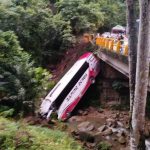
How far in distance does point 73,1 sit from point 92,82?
809cm

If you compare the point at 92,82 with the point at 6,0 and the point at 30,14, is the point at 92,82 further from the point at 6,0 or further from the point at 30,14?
the point at 6,0

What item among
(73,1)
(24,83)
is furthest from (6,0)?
(24,83)

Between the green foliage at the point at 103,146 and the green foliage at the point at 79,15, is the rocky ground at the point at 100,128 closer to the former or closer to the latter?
the green foliage at the point at 103,146

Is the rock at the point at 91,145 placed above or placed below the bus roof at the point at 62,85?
below

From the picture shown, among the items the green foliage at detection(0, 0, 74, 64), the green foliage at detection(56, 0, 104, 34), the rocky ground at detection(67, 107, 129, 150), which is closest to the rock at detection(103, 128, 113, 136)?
the rocky ground at detection(67, 107, 129, 150)

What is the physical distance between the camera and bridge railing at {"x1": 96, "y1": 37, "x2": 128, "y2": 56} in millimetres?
16020

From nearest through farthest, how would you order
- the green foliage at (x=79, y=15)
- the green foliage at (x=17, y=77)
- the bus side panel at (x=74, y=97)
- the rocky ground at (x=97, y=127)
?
1. the rocky ground at (x=97, y=127)
2. the green foliage at (x=17, y=77)
3. the bus side panel at (x=74, y=97)
4. the green foliage at (x=79, y=15)

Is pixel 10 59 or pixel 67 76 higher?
pixel 10 59

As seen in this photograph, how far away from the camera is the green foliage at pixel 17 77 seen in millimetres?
15484

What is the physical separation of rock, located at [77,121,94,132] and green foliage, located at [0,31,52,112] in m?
2.90

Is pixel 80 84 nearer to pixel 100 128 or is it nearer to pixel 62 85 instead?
pixel 62 85

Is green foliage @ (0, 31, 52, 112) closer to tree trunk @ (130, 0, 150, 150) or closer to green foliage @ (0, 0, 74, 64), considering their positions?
green foliage @ (0, 0, 74, 64)

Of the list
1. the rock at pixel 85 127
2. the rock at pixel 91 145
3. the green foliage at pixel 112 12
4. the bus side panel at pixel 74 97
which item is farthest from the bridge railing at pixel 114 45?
the green foliage at pixel 112 12

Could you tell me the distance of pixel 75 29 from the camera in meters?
25.5
